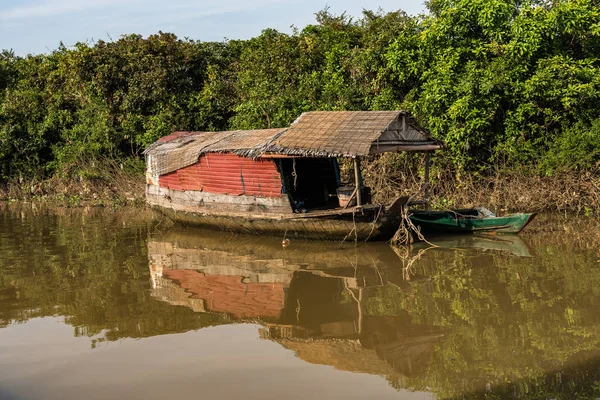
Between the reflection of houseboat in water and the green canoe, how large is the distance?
124 centimetres

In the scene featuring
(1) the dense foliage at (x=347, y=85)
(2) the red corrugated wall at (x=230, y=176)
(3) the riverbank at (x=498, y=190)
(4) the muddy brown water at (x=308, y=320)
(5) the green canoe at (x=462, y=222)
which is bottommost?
(4) the muddy brown water at (x=308, y=320)

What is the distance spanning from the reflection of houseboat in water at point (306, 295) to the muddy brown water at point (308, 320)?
0.08 ft

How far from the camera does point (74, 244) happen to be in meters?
11.6

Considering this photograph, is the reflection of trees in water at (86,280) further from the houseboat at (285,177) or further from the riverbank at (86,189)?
the riverbank at (86,189)

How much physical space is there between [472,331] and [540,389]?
1335 millimetres

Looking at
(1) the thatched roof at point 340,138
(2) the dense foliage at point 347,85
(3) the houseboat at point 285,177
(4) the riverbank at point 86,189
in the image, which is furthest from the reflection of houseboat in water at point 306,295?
(4) the riverbank at point 86,189

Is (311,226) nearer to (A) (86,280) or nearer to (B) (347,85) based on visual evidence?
(A) (86,280)

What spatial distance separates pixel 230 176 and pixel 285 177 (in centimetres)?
116

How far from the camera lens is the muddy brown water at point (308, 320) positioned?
513 centimetres

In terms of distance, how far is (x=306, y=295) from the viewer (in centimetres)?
758

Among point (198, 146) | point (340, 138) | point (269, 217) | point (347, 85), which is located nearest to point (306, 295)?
point (340, 138)

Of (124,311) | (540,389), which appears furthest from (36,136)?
(540,389)

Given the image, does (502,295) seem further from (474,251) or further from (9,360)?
(9,360)

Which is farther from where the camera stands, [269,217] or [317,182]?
[317,182]
